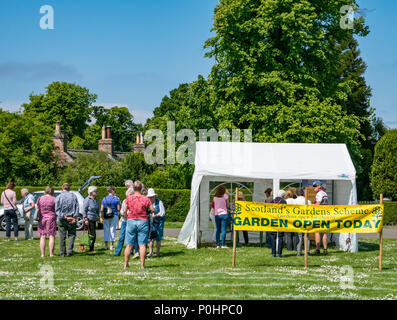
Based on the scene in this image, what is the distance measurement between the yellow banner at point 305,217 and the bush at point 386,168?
28.5 m

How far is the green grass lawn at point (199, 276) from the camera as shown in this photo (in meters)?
9.02

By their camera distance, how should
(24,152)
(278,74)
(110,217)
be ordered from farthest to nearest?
1. (24,152)
2. (278,74)
3. (110,217)

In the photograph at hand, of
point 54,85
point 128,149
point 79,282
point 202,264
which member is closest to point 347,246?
point 202,264

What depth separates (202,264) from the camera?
13148mm

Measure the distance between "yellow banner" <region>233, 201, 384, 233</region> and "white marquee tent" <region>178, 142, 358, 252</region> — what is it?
12.8 feet

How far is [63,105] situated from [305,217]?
60.6 m

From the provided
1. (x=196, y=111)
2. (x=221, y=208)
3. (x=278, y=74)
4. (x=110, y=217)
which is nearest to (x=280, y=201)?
(x=221, y=208)

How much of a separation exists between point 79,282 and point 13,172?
33.6 metres

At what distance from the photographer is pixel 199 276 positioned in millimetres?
11078

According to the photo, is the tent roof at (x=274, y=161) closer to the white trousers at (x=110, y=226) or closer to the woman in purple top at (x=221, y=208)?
the woman in purple top at (x=221, y=208)

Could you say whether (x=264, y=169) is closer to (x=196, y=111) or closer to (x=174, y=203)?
(x=174, y=203)

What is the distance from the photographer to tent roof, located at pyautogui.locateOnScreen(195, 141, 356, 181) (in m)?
17.1

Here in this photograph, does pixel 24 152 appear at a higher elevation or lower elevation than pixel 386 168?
higher

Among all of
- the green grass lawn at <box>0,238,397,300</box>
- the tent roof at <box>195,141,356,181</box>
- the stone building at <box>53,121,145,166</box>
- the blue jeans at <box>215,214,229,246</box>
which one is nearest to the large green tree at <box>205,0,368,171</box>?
the tent roof at <box>195,141,356,181</box>
